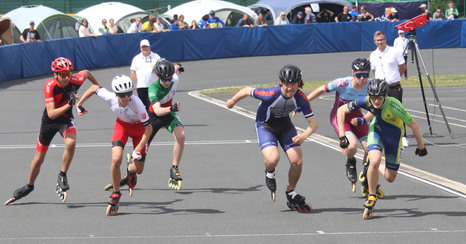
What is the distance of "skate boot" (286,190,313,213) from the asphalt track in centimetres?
15

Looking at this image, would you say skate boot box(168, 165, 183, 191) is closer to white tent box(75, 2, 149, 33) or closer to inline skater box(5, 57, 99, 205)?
inline skater box(5, 57, 99, 205)

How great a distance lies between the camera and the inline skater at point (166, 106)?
11.9 m

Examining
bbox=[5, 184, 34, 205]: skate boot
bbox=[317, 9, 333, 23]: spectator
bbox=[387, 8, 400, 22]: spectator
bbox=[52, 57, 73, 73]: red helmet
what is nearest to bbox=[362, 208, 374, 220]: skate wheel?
bbox=[52, 57, 73, 73]: red helmet

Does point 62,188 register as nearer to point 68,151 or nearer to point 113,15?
point 68,151

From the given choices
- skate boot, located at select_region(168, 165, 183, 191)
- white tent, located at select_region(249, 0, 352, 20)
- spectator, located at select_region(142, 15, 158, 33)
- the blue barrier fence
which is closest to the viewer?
skate boot, located at select_region(168, 165, 183, 191)

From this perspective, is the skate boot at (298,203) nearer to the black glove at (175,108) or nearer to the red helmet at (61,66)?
the black glove at (175,108)

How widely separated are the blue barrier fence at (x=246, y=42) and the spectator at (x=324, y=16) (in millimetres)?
1484

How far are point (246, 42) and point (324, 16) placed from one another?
17.1ft

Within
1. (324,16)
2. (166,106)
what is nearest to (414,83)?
(324,16)

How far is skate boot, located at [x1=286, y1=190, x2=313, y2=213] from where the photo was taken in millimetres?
10188

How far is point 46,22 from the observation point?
40188mm

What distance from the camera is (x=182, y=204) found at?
35.9 ft

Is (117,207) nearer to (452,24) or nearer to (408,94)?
(408,94)

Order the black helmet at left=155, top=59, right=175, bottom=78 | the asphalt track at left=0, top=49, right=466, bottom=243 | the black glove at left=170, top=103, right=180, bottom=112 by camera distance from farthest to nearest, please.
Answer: the black helmet at left=155, top=59, right=175, bottom=78 → the black glove at left=170, top=103, right=180, bottom=112 → the asphalt track at left=0, top=49, right=466, bottom=243
